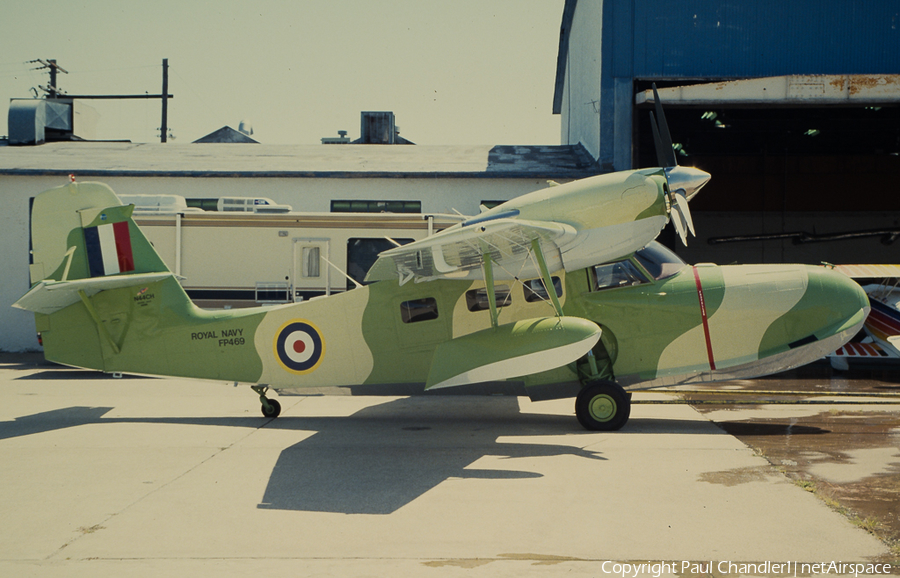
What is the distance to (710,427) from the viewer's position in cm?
895

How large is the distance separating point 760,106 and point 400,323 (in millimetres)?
12399

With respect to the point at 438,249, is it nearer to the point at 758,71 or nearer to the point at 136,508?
the point at 136,508

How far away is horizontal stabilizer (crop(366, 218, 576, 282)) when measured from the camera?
23.1ft

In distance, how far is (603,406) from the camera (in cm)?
866

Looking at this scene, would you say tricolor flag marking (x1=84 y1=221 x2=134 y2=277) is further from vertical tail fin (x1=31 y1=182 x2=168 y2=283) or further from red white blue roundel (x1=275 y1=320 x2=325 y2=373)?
red white blue roundel (x1=275 y1=320 x2=325 y2=373)

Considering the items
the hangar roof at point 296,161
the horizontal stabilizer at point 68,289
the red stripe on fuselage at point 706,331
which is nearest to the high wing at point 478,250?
the red stripe on fuselage at point 706,331

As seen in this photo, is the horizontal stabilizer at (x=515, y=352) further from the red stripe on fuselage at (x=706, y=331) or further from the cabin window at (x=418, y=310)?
the red stripe on fuselage at (x=706, y=331)

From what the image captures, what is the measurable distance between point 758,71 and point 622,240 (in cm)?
1177

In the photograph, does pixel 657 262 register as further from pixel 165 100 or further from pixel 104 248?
pixel 165 100

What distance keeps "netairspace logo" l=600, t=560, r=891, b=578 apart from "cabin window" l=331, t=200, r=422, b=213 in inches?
583

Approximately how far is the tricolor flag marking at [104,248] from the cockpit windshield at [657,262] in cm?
726

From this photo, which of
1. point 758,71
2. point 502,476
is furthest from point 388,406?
point 758,71

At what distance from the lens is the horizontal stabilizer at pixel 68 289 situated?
877cm

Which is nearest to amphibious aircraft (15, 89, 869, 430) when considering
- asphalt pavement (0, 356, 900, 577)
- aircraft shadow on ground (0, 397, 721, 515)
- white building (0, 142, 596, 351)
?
aircraft shadow on ground (0, 397, 721, 515)
